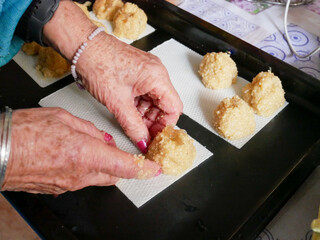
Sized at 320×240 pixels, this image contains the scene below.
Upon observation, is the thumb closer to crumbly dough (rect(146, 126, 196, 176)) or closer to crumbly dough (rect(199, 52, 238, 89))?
crumbly dough (rect(146, 126, 196, 176))

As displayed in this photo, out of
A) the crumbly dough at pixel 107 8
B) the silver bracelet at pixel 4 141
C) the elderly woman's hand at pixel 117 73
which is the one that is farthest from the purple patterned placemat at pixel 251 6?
the silver bracelet at pixel 4 141

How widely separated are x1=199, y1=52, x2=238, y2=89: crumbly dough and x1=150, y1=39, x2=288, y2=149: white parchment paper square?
0.03 metres

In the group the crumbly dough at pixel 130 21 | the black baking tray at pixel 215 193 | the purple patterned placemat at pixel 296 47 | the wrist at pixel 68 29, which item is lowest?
the black baking tray at pixel 215 193

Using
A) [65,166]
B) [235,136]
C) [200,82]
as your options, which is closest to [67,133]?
[65,166]

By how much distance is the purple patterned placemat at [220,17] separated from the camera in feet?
5.22

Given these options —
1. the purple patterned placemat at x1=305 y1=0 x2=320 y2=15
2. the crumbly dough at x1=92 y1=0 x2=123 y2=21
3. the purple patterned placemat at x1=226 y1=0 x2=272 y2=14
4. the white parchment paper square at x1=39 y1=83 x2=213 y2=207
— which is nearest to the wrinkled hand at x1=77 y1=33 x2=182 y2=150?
the white parchment paper square at x1=39 y1=83 x2=213 y2=207

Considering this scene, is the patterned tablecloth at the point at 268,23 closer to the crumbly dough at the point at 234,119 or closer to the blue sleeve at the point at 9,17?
the crumbly dough at the point at 234,119

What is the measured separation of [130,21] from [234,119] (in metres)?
0.65

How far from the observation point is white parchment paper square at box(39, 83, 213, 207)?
97cm

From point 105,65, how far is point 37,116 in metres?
0.29

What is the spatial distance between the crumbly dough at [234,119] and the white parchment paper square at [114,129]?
0.30ft

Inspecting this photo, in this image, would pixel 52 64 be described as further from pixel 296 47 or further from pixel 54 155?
pixel 296 47

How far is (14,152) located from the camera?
0.71 m

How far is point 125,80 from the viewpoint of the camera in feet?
3.24
